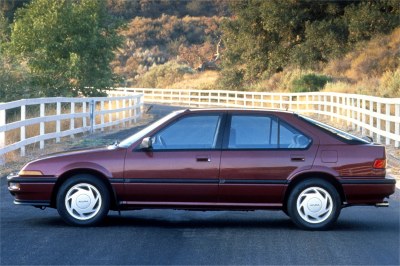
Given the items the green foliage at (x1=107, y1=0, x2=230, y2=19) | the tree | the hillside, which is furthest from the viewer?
the green foliage at (x1=107, y1=0, x2=230, y2=19)

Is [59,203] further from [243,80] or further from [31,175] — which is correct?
[243,80]

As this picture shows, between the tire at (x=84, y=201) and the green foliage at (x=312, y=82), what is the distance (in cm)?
3495

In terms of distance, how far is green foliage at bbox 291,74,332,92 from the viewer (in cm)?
4485

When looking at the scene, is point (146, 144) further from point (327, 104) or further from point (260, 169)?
point (327, 104)

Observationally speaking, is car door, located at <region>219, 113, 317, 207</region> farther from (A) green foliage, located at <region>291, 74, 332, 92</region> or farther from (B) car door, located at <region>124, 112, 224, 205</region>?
(A) green foliage, located at <region>291, 74, 332, 92</region>

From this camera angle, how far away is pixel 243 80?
5772cm

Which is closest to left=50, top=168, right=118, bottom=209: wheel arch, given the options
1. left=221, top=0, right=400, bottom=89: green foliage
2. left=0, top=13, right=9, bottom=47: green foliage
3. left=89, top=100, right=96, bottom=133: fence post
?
left=89, top=100, right=96, bottom=133: fence post

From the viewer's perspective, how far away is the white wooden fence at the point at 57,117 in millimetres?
17894

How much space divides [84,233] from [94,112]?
17.2 metres

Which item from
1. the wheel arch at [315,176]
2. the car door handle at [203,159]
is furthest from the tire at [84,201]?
the wheel arch at [315,176]

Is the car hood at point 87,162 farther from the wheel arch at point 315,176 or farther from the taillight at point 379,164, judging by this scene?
the taillight at point 379,164

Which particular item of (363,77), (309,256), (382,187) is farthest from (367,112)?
(363,77)

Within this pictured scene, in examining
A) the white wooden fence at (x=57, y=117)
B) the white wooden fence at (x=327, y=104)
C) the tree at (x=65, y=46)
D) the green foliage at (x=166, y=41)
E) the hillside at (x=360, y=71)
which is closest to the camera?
the white wooden fence at (x=57, y=117)

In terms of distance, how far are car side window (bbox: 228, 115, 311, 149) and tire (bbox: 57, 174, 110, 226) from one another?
1568 millimetres
